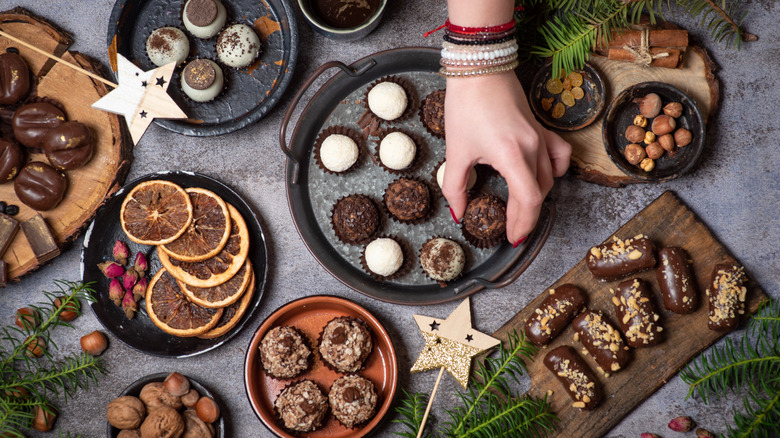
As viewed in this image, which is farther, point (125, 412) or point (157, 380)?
point (157, 380)

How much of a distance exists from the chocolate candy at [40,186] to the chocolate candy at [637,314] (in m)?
2.61

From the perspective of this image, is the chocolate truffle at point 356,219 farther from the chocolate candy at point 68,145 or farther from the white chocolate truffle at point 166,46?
the chocolate candy at point 68,145

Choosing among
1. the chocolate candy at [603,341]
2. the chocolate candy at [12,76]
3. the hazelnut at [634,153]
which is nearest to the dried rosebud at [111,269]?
the chocolate candy at [12,76]

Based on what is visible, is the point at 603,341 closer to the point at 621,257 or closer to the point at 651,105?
the point at 621,257

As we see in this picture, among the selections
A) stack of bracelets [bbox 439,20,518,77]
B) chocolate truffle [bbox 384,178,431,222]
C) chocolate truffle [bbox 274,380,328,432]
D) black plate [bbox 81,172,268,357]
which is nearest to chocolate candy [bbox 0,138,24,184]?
black plate [bbox 81,172,268,357]

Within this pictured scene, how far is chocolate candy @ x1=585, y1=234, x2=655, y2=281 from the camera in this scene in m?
2.28

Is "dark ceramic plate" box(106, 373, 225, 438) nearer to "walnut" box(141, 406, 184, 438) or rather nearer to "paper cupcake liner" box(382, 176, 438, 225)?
"walnut" box(141, 406, 184, 438)

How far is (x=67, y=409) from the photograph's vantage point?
2.56 m

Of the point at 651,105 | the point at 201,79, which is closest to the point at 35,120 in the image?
the point at 201,79

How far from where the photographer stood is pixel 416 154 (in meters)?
2.39

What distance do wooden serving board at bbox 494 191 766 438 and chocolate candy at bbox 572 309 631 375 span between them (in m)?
0.06

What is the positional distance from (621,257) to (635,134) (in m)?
0.55

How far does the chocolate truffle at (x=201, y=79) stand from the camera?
92.1 inches

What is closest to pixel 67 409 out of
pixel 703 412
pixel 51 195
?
pixel 51 195
